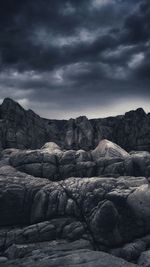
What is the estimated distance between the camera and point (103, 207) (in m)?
67.2

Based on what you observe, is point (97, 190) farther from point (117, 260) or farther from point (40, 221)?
point (117, 260)

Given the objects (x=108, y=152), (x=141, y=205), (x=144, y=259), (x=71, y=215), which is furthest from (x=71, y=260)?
(x=108, y=152)

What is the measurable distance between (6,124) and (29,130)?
8.93 meters

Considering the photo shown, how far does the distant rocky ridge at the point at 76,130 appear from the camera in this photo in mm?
109738

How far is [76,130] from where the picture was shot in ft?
383

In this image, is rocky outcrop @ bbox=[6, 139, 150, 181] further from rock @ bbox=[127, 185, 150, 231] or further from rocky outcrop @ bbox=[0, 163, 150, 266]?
rock @ bbox=[127, 185, 150, 231]

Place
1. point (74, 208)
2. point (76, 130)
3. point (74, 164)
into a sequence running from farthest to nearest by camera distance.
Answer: point (76, 130), point (74, 164), point (74, 208)

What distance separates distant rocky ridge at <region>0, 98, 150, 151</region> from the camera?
110 metres

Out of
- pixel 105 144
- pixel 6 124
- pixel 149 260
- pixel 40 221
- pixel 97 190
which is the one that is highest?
pixel 6 124

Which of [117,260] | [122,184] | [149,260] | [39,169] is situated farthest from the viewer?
[39,169]

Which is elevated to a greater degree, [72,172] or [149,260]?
[72,172]

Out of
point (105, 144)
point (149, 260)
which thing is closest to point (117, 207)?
point (149, 260)

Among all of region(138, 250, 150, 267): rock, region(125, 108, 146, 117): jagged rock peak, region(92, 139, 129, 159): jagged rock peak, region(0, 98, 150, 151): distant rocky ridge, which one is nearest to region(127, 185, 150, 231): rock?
region(138, 250, 150, 267): rock

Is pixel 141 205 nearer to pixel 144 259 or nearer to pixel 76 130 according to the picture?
pixel 144 259
